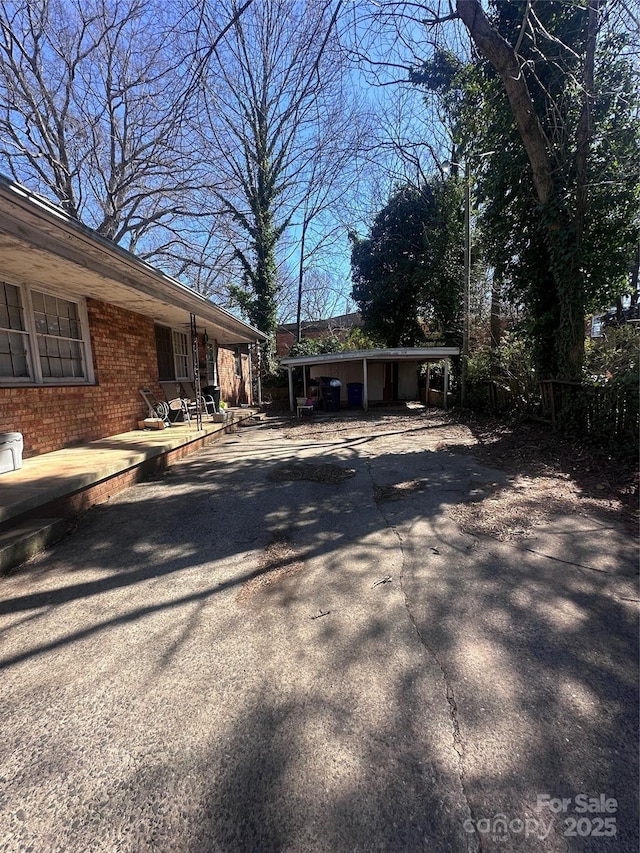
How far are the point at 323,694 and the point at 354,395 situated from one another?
1543 centimetres

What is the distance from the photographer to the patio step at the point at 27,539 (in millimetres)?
3074

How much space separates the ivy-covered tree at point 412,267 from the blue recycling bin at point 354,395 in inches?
168

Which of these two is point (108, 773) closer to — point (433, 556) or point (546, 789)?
point (546, 789)

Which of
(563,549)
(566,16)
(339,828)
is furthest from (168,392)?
(566,16)

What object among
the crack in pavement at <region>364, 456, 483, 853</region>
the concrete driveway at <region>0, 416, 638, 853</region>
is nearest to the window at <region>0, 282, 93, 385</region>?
the concrete driveway at <region>0, 416, 638, 853</region>

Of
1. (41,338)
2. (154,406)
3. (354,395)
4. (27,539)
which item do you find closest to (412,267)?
(354,395)

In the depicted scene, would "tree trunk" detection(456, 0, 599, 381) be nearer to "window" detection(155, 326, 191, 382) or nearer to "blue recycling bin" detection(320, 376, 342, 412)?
"window" detection(155, 326, 191, 382)

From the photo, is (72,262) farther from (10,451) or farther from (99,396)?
(99,396)

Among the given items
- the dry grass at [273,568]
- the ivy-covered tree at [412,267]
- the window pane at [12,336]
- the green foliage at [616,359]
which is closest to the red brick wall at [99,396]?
the window pane at [12,336]

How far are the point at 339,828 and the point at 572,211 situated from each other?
344 inches

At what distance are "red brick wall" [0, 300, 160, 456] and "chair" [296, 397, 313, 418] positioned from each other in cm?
559

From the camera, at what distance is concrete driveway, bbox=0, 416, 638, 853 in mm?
1319

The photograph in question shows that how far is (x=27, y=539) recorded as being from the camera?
3.27m

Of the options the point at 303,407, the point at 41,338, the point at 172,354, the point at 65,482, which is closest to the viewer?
the point at 65,482
